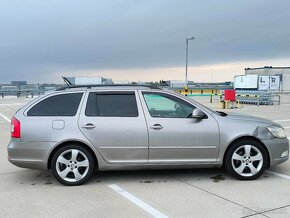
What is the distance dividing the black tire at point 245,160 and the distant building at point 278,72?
62.7 metres

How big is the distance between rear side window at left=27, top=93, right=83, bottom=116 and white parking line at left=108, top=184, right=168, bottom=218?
1.39 meters

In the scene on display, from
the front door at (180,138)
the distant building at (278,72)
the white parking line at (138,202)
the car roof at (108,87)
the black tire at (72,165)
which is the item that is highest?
the distant building at (278,72)

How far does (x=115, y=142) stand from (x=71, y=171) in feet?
2.75

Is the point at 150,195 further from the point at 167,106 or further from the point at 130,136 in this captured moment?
the point at 167,106

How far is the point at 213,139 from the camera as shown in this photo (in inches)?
223

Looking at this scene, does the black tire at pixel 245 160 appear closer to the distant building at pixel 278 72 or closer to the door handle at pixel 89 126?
the door handle at pixel 89 126

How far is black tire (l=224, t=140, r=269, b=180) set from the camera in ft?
18.8

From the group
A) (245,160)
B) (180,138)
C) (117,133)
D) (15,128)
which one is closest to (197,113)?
(180,138)

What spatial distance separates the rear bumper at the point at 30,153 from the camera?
217 inches

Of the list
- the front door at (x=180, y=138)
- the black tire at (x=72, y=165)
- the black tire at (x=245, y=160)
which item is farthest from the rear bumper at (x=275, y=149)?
the black tire at (x=72, y=165)

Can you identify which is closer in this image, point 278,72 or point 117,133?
point 117,133

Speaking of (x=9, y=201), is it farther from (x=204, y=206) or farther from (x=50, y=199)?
(x=204, y=206)

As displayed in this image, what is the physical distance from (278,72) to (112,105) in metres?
74.5

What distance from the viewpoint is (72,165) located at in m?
5.54
